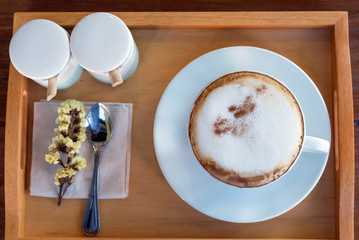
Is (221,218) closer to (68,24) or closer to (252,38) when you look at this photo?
(252,38)

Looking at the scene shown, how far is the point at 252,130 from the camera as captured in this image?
560 mm

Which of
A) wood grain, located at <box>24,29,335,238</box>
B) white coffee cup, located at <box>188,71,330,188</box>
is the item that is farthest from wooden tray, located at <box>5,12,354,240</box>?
white coffee cup, located at <box>188,71,330,188</box>

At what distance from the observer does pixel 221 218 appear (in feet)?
2.03

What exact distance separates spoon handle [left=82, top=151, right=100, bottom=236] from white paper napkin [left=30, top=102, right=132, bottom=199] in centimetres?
1

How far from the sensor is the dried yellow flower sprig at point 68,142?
64 centimetres

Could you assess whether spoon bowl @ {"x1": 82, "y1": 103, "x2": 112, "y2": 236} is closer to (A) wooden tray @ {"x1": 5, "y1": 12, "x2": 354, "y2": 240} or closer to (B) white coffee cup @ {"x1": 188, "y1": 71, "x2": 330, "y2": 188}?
(A) wooden tray @ {"x1": 5, "y1": 12, "x2": 354, "y2": 240}

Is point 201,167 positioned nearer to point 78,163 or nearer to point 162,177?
point 162,177

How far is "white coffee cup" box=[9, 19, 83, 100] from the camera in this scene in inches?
23.3

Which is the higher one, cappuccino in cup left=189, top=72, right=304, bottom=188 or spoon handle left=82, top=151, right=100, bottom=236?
cappuccino in cup left=189, top=72, right=304, bottom=188

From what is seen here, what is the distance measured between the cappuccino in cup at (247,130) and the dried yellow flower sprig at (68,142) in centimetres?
24

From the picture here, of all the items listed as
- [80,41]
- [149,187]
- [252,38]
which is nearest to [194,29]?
[252,38]

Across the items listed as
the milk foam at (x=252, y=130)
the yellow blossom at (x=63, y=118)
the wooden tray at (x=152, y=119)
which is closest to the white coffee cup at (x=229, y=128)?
the milk foam at (x=252, y=130)

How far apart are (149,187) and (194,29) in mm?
360

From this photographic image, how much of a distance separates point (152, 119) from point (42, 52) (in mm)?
255
